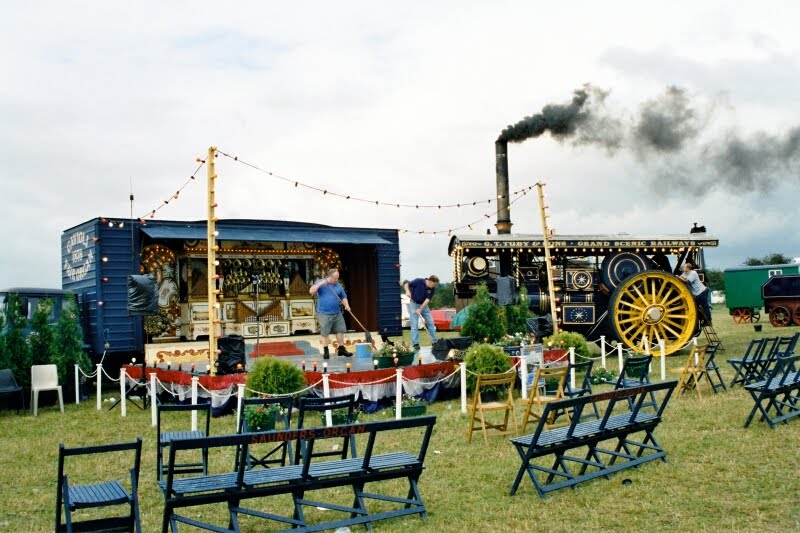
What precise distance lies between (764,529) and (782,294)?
71.5 ft

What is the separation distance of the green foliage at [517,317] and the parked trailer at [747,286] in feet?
47.5

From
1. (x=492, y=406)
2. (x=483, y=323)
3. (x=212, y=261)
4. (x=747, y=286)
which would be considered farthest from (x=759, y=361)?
(x=747, y=286)

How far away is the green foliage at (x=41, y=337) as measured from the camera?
12.4 meters

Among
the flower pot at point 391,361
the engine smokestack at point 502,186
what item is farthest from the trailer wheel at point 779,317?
the flower pot at point 391,361

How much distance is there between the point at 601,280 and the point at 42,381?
10.6m

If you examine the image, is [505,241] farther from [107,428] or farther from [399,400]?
[107,428]

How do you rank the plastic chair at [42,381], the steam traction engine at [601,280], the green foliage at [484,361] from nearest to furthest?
the green foliage at [484,361] → the plastic chair at [42,381] → the steam traction engine at [601,280]

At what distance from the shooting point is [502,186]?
952 inches

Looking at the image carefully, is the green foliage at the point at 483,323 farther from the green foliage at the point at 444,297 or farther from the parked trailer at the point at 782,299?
the green foliage at the point at 444,297

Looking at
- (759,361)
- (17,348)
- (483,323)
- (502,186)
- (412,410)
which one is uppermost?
(502,186)

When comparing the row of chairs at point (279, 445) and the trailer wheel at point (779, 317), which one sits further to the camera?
the trailer wheel at point (779, 317)

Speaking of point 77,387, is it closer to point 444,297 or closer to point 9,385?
point 9,385

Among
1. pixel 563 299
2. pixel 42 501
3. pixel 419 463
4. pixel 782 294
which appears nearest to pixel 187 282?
pixel 563 299

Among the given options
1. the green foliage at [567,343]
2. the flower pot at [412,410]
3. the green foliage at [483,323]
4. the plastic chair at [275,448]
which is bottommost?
the flower pot at [412,410]
